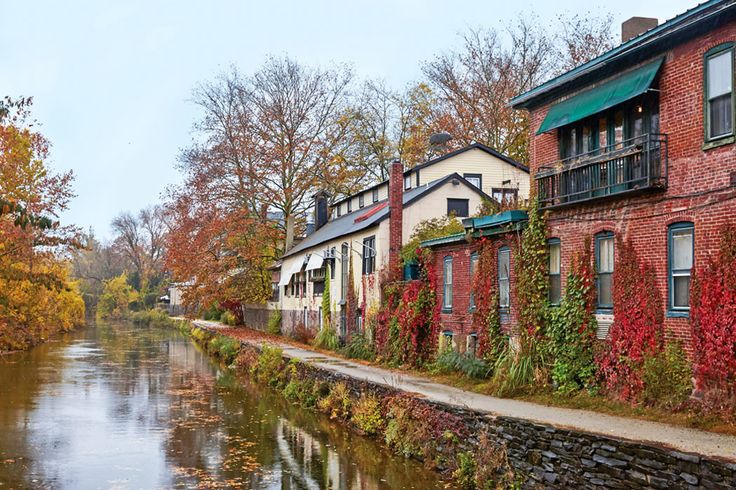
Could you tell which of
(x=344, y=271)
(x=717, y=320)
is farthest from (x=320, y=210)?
(x=717, y=320)

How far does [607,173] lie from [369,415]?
26.9ft

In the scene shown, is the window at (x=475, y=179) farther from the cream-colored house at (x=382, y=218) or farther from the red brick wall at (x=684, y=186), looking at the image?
the red brick wall at (x=684, y=186)

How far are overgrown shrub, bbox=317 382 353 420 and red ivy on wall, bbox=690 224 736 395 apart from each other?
10262mm

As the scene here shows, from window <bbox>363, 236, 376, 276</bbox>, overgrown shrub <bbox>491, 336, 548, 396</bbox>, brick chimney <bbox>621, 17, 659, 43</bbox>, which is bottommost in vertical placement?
overgrown shrub <bbox>491, 336, 548, 396</bbox>

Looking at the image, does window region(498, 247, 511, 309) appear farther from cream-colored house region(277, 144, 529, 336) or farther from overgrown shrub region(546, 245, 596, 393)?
cream-colored house region(277, 144, 529, 336)

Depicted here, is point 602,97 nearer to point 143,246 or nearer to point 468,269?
point 468,269

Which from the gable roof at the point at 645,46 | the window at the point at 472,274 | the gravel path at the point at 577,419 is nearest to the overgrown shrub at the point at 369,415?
the gravel path at the point at 577,419

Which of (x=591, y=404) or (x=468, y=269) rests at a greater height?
(x=468, y=269)

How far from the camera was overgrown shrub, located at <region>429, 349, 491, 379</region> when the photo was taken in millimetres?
19625

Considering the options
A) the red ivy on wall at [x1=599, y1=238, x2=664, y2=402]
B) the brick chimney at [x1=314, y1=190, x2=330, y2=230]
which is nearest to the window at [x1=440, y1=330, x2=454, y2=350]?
the red ivy on wall at [x1=599, y1=238, x2=664, y2=402]

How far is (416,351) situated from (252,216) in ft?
84.6

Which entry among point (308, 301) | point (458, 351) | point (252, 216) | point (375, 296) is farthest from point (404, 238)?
point (252, 216)

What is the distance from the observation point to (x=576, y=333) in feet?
53.7

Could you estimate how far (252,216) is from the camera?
4766 cm
